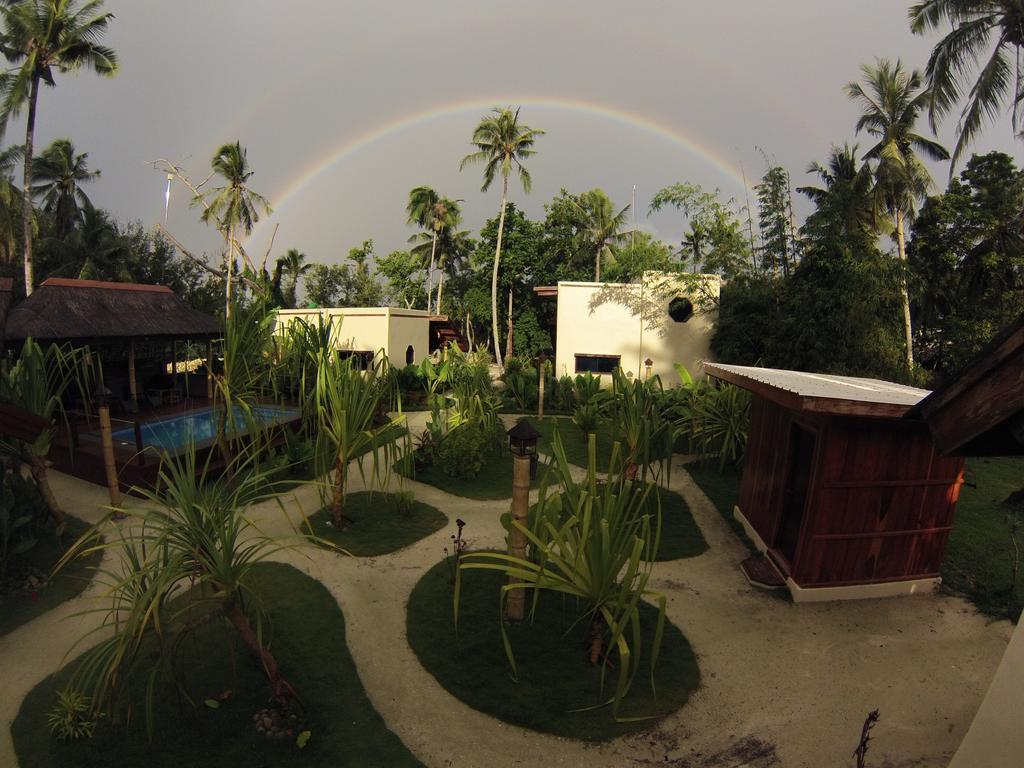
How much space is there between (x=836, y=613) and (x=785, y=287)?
12.4 metres

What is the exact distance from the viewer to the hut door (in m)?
6.70

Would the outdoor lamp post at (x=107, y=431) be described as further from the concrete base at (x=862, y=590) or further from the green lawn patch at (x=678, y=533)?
the concrete base at (x=862, y=590)

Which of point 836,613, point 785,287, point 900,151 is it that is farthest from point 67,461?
point 900,151

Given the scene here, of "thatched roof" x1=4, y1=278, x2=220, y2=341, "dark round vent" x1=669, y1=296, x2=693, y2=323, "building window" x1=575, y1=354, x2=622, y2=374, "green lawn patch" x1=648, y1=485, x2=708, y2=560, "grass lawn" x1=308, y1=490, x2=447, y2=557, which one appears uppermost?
"dark round vent" x1=669, y1=296, x2=693, y2=323

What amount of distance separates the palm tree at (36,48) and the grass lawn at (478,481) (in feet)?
67.0

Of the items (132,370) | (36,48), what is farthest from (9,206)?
(132,370)

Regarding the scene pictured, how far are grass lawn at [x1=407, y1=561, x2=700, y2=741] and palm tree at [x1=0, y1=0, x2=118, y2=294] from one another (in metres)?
24.0

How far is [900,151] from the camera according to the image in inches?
817

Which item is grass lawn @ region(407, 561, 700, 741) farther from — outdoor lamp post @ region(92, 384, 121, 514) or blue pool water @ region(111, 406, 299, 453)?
blue pool water @ region(111, 406, 299, 453)

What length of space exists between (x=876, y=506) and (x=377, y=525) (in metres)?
6.33

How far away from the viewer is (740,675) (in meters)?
4.71

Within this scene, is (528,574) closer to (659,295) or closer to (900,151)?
(659,295)

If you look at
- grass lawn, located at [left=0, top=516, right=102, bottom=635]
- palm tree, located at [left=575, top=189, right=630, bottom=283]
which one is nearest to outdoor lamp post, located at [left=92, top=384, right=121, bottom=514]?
grass lawn, located at [left=0, top=516, right=102, bottom=635]

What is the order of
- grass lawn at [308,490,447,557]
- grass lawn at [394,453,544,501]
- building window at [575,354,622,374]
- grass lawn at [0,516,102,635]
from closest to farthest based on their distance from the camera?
1. grass lawn at [0,516,102,635]
2. grass lawn at [308,490,447,557]
3. grass lawn at [394,453,544,501]
4. building window at [575,354,622,374]
